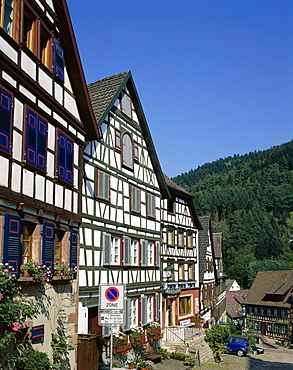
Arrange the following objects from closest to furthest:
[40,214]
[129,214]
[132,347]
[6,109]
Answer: [6,109]
[40,214]
[132,347]
[129,214]

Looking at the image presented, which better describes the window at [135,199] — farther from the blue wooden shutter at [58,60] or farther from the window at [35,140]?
the window at [35,140]

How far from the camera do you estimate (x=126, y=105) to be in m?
22.2

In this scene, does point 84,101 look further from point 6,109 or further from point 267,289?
point 267,289

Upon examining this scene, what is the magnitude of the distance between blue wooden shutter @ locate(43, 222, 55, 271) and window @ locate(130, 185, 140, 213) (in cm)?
915

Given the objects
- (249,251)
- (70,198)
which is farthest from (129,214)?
(249,251)

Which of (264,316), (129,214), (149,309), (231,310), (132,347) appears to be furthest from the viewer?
(231,310)

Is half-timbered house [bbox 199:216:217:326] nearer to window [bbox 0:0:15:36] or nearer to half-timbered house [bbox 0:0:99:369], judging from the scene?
half-timbered house [bbox 0:0:99:369]

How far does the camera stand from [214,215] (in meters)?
198

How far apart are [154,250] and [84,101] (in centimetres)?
1134

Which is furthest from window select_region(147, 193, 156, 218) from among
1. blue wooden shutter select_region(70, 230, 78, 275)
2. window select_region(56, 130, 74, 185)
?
window select_region(56, 130, 74, 185)

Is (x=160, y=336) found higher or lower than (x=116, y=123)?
lower

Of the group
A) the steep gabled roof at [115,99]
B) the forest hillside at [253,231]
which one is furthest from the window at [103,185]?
the forest hillside at [253,231]

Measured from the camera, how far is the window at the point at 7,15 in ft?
36.4

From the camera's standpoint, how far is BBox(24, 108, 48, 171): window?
38.9 feet
